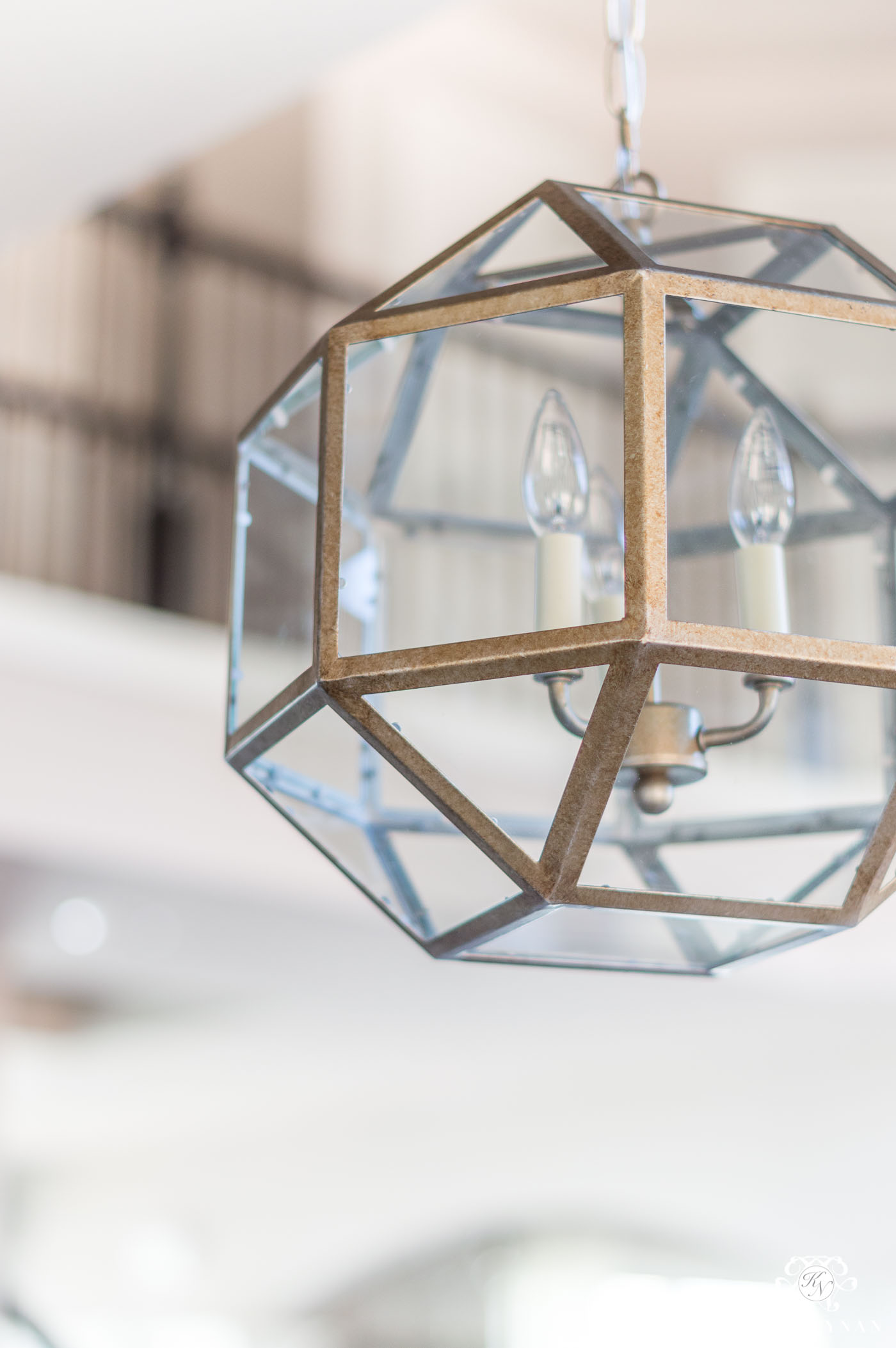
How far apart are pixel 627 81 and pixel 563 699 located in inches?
16.0

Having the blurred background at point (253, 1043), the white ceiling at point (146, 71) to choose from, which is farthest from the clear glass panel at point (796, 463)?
the blurred background at point (253, 1043)

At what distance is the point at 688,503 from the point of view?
0.85 metres

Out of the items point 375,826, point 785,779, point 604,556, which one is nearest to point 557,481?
point 604,556

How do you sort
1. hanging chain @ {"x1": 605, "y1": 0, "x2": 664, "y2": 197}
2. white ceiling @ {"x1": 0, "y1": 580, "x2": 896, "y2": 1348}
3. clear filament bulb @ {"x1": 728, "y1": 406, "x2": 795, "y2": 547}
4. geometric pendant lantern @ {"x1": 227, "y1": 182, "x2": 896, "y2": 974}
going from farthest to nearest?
white ceiling @ {"x1": 0, "y1": 580, "x2": 896, "y2": 1348} < hanging chain @ {"x1": 605, "y1": 0, "x2": 664, "y2": 197} < clear filament bulb @ {"x1": 728, "y1": 406, "x2": 795, "y2": 547} < geometric pendant lantern @ {"x1": 227, "y1": 182, "x2": 896, "y2": 974}

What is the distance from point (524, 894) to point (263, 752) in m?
0.15

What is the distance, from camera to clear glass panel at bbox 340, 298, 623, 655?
0.65 m

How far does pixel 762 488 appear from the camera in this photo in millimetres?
651

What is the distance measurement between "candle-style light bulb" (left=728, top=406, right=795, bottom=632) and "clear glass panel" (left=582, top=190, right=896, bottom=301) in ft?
0.22

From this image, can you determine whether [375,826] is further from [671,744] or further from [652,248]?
[652,248]

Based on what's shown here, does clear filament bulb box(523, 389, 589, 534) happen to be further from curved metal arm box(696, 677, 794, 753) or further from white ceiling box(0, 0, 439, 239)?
white ceiling box(0, 0, 439, 239)

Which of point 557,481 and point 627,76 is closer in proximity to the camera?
point 557,481

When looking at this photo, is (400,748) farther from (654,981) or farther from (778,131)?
(778,131)

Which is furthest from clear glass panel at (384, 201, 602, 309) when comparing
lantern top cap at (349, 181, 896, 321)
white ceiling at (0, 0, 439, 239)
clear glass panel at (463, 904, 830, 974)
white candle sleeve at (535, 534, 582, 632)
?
white ceiling at (0, 0, 439, 239)

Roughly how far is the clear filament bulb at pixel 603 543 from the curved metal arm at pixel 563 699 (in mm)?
114
